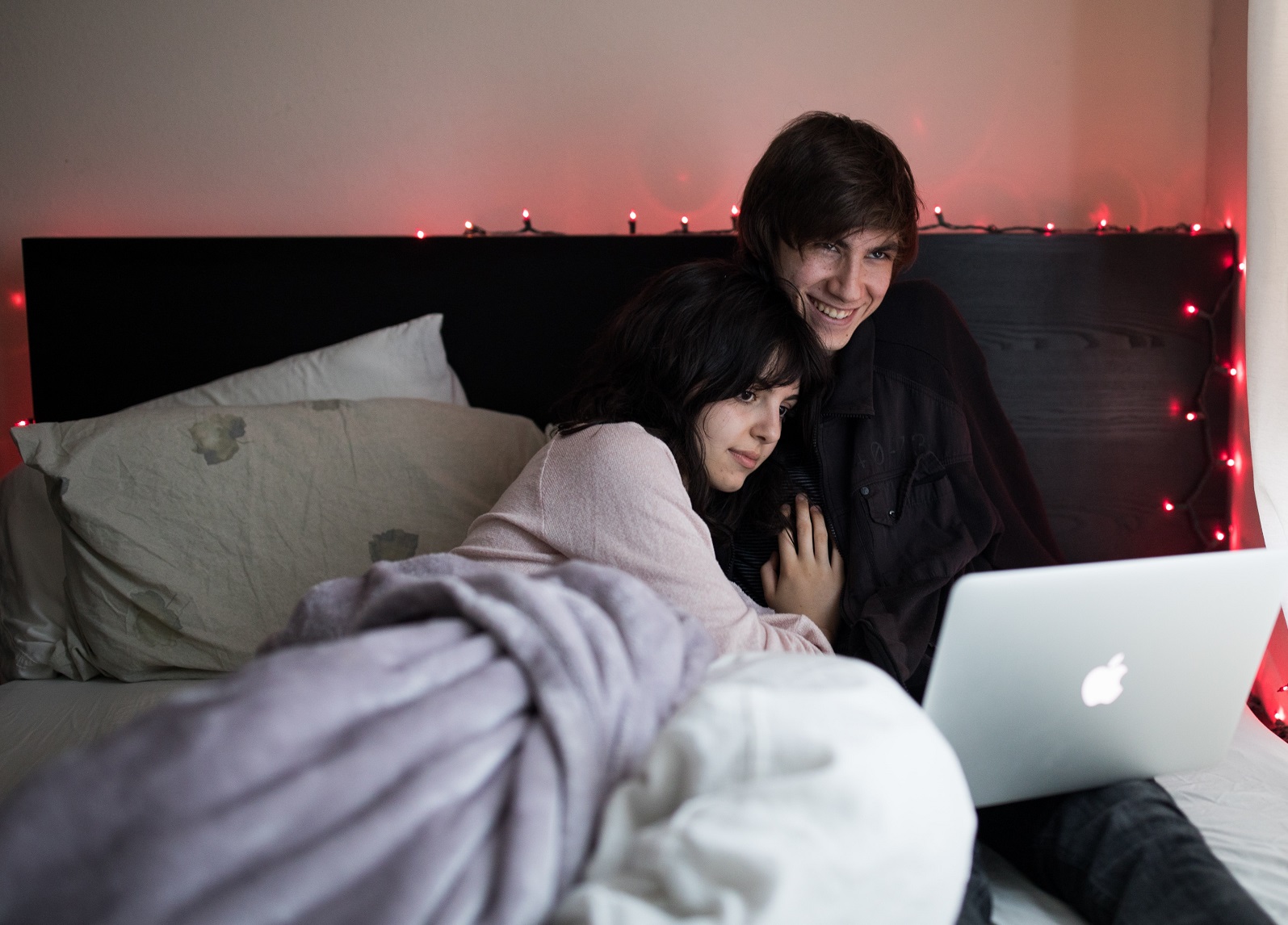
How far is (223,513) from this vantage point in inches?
62.3

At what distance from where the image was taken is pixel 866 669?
77 cm

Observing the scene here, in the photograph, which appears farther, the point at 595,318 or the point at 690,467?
the point at 595,318

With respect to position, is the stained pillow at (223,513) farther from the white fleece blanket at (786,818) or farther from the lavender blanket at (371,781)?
the white fleece blanket at (786,818)

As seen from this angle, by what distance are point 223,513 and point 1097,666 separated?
130 centimetres

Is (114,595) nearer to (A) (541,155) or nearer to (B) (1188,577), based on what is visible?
(A) (541,155)

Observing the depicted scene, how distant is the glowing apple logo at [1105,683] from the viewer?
928 millimetres

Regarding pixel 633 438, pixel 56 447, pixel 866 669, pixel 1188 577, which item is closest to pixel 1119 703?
pixel 1188 577

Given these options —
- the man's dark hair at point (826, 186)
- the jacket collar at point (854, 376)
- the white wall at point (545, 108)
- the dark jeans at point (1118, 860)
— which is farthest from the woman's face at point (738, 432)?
the white wall at point (545, 108)

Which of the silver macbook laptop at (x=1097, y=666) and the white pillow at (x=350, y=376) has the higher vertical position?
the white pillow at (x=350, y=376)

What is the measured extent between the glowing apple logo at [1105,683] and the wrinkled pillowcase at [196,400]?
131 centimetres

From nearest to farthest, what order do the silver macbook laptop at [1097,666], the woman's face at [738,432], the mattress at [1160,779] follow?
1. the silver macbook laptop at [1097,666]
2. the mattress at [1160,779]
3. the woman's face at [738,432]

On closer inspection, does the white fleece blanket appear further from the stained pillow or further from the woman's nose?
the stained pillow

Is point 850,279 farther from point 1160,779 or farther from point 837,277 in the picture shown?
point 1160,779

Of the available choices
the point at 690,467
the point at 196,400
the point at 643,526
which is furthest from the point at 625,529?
the point at 196,400
